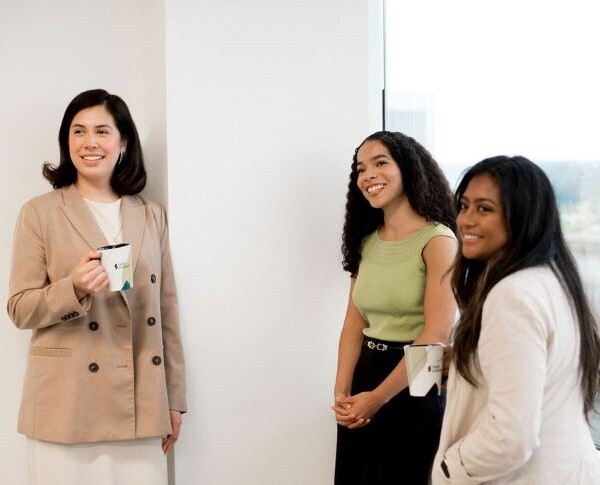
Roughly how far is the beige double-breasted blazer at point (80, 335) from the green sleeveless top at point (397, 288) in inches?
25.3

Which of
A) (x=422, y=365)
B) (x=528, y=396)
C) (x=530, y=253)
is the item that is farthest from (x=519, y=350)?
(x=422, y=365)

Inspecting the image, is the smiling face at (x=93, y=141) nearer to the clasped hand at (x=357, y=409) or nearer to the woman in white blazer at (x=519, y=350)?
the clasped hand at (x=357, y=409)

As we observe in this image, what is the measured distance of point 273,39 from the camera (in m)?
2.53

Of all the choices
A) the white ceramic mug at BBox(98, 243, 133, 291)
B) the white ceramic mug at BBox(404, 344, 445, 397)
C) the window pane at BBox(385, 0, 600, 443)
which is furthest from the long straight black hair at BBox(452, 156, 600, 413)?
the white ceramic mug at BBox(98, 243, 133, 291)

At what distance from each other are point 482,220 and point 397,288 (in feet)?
2.05

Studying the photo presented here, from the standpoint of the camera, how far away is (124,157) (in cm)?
238

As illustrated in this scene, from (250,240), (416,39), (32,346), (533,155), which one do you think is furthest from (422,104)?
(32,346)

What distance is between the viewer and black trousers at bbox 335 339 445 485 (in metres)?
2.13

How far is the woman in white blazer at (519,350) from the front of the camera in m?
1.43

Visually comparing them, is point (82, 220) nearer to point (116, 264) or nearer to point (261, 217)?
point (116, 264)

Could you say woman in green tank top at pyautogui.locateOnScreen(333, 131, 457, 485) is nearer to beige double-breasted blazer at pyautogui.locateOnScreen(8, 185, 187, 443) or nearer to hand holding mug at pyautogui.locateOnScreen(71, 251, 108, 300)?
beige double-breasted blazer at pyautogui.locateOnScreen(8, 185, 187, 443)

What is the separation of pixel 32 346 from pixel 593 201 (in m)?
1.64

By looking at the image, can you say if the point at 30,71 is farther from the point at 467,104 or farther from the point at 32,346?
the point at 467,104

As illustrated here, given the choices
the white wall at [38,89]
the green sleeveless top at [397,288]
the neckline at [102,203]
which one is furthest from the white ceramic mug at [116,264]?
the green sleeveless top at [397,288]
